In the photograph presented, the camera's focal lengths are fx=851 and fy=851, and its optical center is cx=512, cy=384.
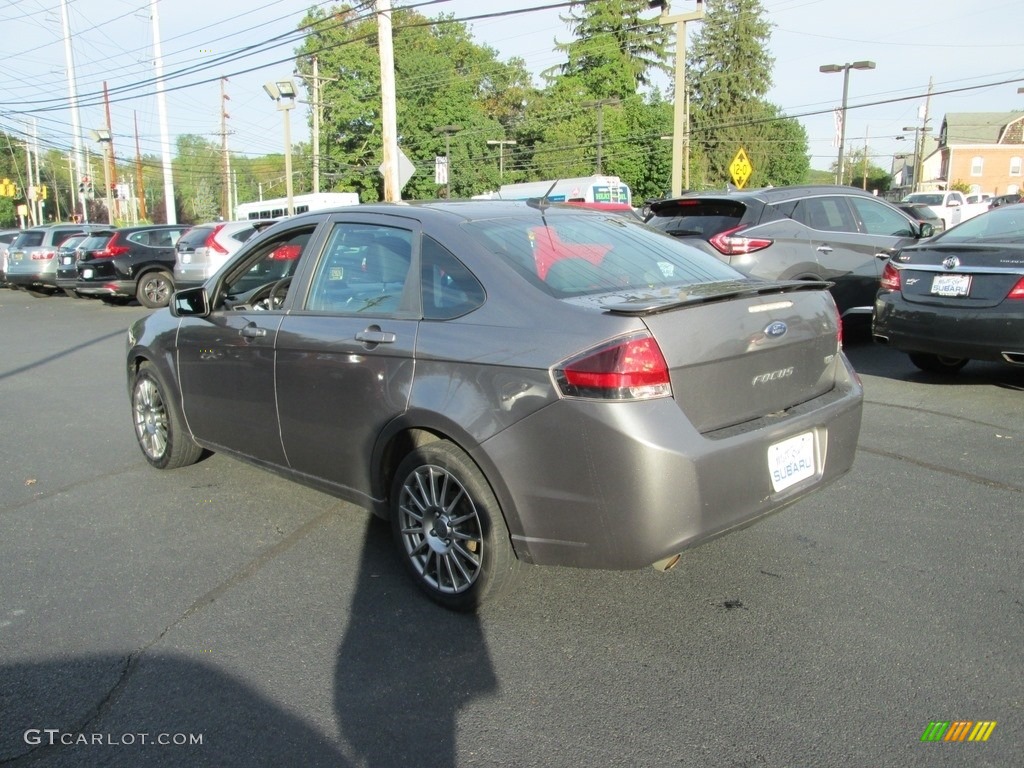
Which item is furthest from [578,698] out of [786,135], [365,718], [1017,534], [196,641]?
[786,135]

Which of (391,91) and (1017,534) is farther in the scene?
(391,91)

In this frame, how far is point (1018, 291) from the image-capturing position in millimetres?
6266

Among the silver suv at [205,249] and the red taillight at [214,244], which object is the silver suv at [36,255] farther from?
the red taillight at [214,244]

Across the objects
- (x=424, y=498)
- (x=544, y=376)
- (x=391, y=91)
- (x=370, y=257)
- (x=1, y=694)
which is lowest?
(x=1, y=694)

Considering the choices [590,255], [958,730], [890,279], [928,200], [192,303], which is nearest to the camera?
[958,730]

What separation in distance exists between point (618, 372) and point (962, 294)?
4878 millimetres

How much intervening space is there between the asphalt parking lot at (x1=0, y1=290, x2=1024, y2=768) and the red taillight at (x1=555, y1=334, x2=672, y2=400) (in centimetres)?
100

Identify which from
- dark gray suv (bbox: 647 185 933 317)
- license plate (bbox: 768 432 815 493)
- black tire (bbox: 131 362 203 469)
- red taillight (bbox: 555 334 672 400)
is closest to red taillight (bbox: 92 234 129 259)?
dark gray suv (bbox: 647 185 933 317)

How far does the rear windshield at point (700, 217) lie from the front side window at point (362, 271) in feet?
17.2

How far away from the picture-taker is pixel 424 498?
3.56 m

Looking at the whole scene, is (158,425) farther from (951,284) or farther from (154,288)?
(154,288)

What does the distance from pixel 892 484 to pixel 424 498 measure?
9.49 ft

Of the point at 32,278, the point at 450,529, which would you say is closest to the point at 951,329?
the point at 450,529

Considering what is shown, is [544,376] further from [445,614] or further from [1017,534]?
[1017,534]
